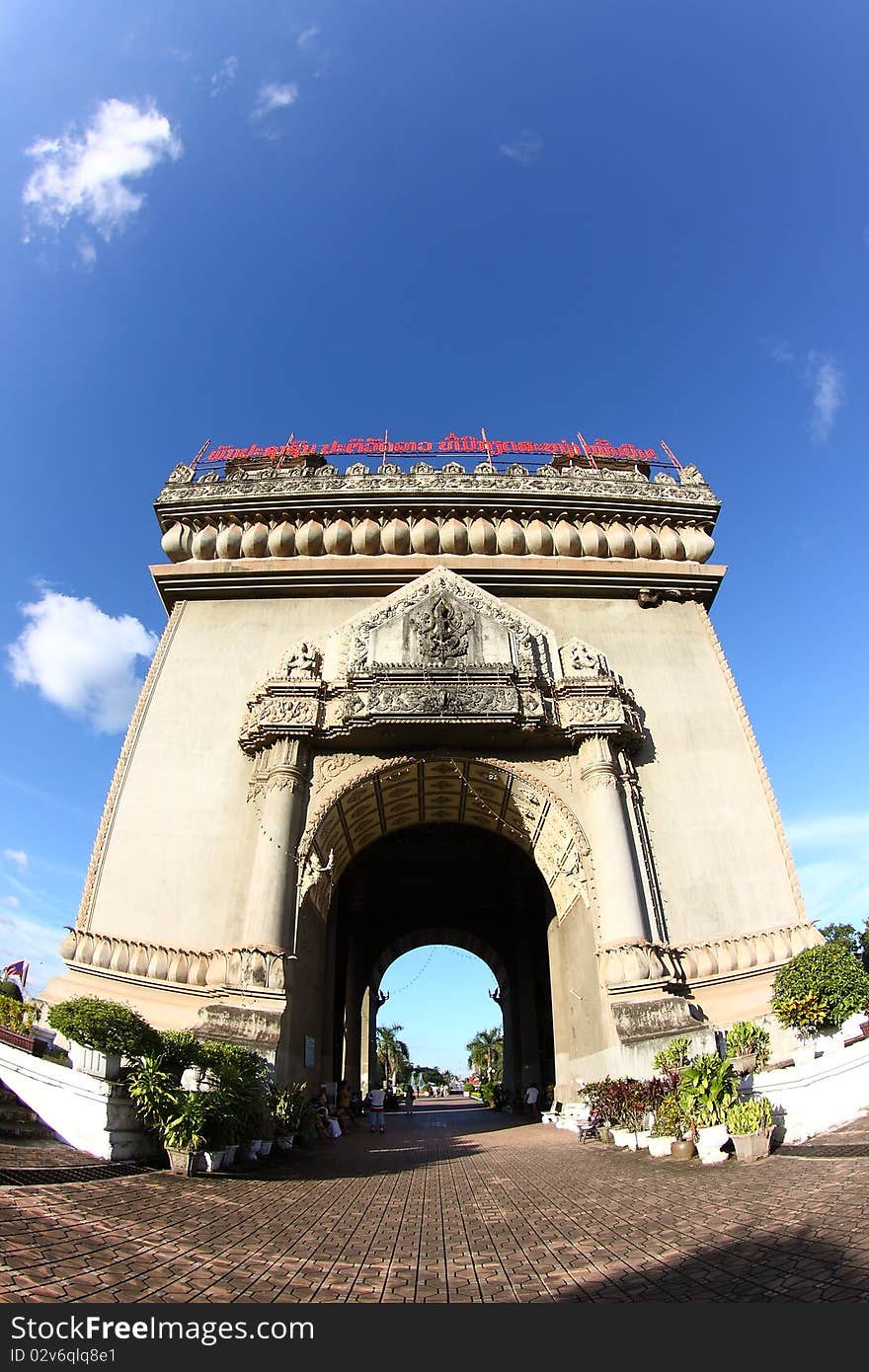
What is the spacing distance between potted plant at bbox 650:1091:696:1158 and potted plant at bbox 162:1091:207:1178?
6.56m

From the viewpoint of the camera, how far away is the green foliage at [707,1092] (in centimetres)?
999

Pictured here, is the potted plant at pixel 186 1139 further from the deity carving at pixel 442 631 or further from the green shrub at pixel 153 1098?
the deity carving at pixel 442 631

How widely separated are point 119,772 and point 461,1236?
51.1 feet

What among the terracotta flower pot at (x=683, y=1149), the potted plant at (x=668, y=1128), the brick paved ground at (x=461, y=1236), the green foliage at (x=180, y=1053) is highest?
the green foliage at (x=180, y=1053)

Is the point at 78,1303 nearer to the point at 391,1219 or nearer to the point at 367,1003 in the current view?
the point at 391,1219

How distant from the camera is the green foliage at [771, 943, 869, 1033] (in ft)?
40.6

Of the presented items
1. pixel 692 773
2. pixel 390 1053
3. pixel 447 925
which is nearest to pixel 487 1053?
pixel 390 1053

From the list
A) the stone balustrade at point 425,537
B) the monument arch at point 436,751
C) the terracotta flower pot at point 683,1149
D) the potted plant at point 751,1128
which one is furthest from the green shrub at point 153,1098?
the stone balustrade at point 425,537

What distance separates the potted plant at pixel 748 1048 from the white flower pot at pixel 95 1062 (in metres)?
9.75

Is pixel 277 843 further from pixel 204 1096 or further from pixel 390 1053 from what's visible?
pixel 390 1053

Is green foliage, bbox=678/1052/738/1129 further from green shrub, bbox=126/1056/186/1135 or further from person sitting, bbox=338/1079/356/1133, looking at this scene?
person sitting, bbox=338/1079/356/1133

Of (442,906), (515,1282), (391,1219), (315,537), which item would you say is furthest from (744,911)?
(442,906)

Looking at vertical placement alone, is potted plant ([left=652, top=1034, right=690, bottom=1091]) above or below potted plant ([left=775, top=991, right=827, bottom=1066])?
below

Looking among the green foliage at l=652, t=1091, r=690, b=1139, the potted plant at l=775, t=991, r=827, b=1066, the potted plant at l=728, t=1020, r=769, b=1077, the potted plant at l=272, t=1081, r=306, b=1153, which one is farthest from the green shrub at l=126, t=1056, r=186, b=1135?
the potted plant at l=775, t=991, r=827, b=1066
